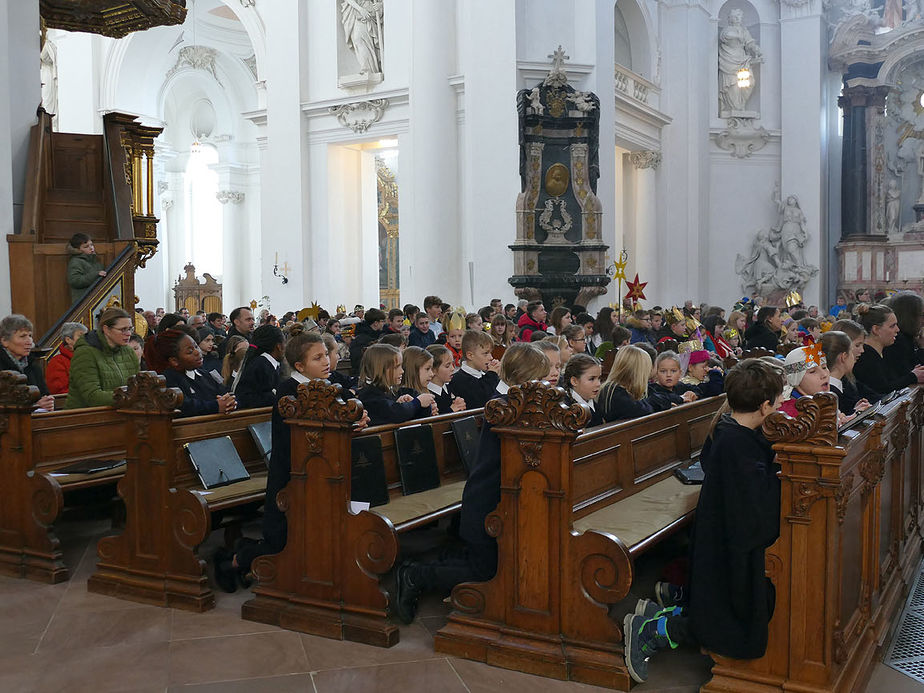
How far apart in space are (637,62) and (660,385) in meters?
17.3

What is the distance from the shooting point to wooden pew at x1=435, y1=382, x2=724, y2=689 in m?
3.84

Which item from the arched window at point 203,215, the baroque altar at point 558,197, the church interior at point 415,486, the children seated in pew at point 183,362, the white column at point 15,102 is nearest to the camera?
the church interior at point 415,486

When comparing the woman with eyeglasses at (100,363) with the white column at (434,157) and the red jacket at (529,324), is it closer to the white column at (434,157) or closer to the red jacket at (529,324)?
the red jacket at (529,324)

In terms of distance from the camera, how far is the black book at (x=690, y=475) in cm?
513

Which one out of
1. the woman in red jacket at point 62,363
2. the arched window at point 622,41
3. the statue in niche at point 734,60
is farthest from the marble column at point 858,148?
the woman in red jacket at point 62,363

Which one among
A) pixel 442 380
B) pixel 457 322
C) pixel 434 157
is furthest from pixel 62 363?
pixel 434 157

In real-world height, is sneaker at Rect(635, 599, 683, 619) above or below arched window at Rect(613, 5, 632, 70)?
below

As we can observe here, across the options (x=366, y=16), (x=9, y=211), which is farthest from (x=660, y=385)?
(x=366, y=16)

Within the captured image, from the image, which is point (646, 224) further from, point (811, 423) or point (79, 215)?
point (811, 423)

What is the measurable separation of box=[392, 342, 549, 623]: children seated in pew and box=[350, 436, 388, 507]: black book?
43 cm

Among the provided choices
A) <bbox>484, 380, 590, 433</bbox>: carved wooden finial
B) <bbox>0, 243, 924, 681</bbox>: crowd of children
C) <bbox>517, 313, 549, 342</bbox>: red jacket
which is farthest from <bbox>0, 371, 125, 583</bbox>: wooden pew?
<bbox>517, 313, 549, 342</bbox>: red jacket

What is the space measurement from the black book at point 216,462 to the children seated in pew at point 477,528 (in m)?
1.30

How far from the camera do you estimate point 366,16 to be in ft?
61.5

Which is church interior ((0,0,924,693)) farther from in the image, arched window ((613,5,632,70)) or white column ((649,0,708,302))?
arched window ((613,5,632,70))
